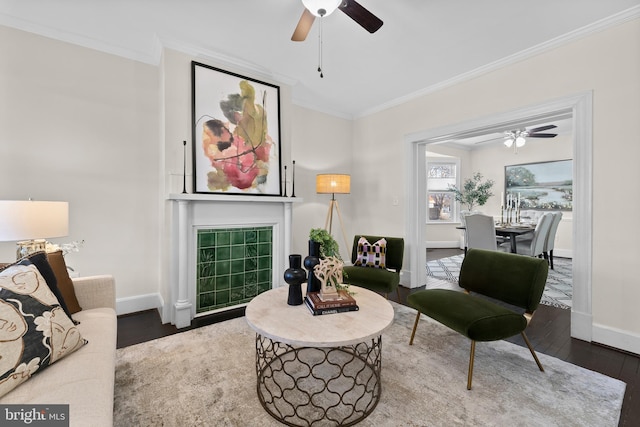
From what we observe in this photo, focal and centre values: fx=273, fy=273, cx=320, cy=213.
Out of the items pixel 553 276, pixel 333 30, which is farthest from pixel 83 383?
pixel 553 276

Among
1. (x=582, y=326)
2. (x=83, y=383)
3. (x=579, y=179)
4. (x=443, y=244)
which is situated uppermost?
(x=579, y=179)

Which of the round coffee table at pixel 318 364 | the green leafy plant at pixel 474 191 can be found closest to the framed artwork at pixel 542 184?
the green leafy plant at pixel 474 191

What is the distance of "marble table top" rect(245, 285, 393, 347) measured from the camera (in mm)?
1303

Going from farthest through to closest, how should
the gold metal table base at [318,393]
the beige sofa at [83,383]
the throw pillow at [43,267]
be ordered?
1. the gold metal table base at [318,393]
2. the throw pillow at [43,267]
3. the beige sofa at [83,383]

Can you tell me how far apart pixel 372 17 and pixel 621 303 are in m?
2.89

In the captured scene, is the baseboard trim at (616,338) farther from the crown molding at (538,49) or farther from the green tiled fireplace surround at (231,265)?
the green tiled fireplace surround at (231,265)

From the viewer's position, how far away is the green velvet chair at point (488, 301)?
169cm

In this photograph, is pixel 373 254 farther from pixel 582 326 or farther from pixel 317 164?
pixel 582 326

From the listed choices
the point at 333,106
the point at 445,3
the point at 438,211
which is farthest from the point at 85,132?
the point at 438,211

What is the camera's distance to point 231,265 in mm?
2887

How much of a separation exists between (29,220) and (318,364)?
202 cm

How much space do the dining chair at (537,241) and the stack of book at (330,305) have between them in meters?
3.82

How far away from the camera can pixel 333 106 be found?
161 inches

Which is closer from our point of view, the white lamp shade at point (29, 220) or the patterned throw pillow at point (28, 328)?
the patterned throw pillow at point (28, 328)
